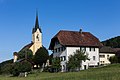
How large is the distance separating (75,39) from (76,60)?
10.2 m

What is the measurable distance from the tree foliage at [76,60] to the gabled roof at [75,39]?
5578mm

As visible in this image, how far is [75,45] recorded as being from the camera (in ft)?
251

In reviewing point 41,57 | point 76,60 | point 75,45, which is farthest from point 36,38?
point 76,60

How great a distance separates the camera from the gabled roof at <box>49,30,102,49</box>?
76250 millimetres

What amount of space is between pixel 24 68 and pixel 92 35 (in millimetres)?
21229

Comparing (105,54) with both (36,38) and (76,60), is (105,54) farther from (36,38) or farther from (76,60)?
(36,38)

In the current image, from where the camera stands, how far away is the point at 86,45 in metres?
77.4

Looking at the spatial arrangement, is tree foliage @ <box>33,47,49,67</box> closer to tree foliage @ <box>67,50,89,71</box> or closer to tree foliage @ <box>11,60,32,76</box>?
tree foliage @ <box>11,60,32,76</box>

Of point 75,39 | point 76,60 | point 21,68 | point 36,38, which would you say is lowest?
point 21,68

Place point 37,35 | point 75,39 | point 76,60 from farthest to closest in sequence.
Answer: point 37,35, point 75,39, point 76,60

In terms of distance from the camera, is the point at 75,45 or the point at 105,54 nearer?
the point at 75,45

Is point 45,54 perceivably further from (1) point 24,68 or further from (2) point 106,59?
(1) point 24,68

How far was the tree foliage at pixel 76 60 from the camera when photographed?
67.8m

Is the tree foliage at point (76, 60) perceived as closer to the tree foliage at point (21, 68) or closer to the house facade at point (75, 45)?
the house facade at point (75, 45)
